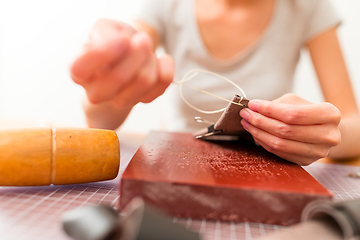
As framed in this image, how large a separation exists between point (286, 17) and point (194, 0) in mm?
381

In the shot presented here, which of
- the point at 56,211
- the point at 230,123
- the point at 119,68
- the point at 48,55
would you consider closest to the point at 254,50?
the point at 230,123

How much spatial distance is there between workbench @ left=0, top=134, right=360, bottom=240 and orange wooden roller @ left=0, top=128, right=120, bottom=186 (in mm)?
17

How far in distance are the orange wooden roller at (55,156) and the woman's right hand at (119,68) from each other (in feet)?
0.22

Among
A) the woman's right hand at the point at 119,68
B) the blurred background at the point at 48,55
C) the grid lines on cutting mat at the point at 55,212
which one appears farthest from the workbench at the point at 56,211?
the blurred background at the point at 48,55

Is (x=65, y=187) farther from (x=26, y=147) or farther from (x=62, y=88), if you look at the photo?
(x=62, y=88)

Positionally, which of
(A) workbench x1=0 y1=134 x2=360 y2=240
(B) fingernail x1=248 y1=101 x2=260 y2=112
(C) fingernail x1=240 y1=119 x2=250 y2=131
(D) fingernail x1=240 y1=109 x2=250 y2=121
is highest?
(B) fingernail x1=248 y1=101 x2=260 y2=112

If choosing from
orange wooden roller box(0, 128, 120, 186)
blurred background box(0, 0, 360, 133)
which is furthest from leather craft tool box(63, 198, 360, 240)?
blurred background box(0, 0, 360, 133)

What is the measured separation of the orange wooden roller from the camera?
1.13 ft

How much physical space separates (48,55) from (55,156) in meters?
2.03

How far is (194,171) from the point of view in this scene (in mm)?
345

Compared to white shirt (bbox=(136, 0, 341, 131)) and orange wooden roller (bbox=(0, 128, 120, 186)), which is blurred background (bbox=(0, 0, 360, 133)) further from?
orange wooden roller (bbox=(0, 128, 120, 186))

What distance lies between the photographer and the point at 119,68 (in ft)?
1.11

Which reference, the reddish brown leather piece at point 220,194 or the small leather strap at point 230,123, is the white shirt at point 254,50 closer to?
the small leather strap at point 230,123

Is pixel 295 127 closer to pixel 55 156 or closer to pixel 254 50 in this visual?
pixel 55 156
